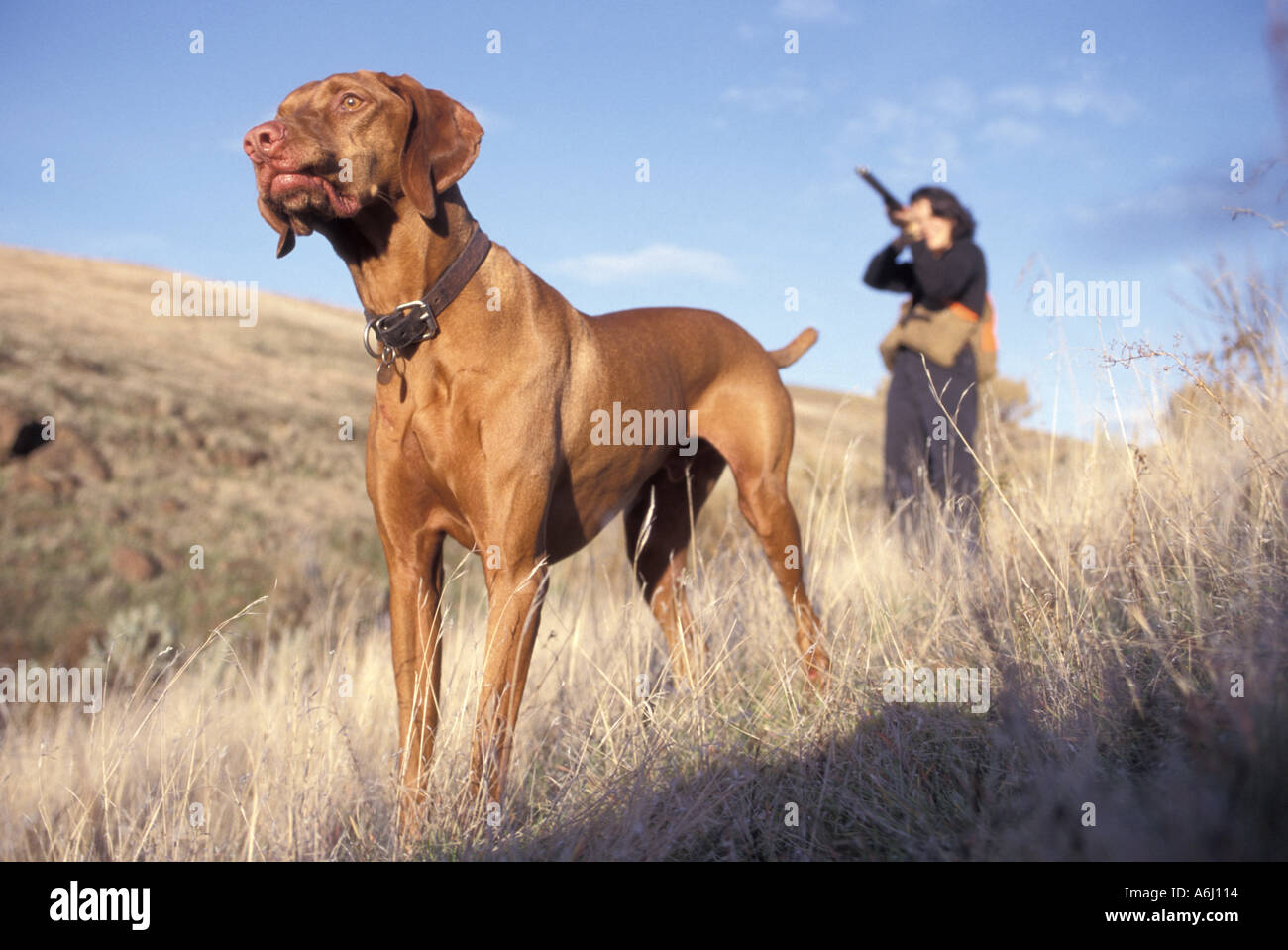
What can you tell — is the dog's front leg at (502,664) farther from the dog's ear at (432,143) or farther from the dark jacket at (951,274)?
the dark jacket at (951,274)

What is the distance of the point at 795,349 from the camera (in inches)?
192

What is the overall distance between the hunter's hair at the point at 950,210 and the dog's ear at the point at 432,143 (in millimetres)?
4529

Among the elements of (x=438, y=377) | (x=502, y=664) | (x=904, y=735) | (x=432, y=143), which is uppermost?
(x=432, y=143)

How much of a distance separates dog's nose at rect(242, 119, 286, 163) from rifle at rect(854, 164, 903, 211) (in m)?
5.46

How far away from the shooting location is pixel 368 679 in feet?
17.2

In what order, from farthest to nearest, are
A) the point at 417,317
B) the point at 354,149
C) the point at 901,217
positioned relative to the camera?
the point at 901,217
the point at 417,317
the point at 354,149

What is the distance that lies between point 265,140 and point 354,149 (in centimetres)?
27

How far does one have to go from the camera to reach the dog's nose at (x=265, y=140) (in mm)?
2496

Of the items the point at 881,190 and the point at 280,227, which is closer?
the point at 280,227

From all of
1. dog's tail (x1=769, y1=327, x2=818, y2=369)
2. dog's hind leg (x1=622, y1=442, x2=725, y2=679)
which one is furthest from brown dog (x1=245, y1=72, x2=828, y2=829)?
dog's tail (x1=769, y1=327, x2=818, y2=369)

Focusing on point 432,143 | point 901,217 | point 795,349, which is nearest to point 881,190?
point 901,217

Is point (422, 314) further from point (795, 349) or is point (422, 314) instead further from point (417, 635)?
point (795, 349)
